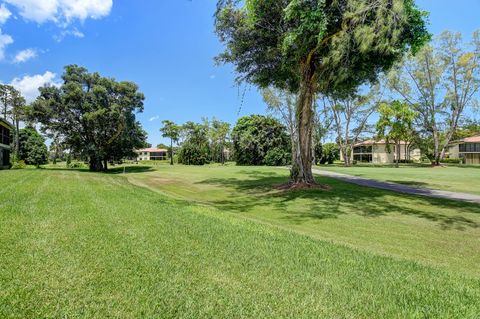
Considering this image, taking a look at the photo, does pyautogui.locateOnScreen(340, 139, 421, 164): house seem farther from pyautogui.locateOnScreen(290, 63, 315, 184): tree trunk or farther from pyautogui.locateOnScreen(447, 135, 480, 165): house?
pyautogui.locateOnScreen(290, 63, 315, 184): tree trunk

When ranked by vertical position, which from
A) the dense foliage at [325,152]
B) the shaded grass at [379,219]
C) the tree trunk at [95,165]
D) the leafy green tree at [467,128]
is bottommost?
the shaded grass at [379,219]

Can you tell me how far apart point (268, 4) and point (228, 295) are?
42.2ft

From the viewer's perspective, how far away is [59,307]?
3.03 m

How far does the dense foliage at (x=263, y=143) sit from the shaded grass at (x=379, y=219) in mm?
32061

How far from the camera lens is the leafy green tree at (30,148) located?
49.2 metres

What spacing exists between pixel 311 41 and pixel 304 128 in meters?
4.35

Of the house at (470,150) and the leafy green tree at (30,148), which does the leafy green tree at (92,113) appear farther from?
the house at (470,150)

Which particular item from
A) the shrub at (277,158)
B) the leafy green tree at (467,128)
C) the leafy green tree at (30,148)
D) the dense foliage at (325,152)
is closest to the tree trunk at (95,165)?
the leafy green tree at (30,148)

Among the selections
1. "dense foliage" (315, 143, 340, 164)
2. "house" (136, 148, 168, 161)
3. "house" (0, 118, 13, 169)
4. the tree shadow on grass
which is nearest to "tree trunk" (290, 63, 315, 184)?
the tree shadow on grass

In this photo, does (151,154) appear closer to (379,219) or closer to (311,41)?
(311,41)

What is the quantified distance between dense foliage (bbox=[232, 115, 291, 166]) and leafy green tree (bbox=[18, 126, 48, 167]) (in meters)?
32.0

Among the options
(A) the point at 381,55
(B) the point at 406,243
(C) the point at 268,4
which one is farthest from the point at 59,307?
(A) the point at 381,55

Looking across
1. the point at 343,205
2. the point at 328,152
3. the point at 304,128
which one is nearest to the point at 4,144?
the point at 304,128

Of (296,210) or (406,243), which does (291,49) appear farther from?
(406,243)
